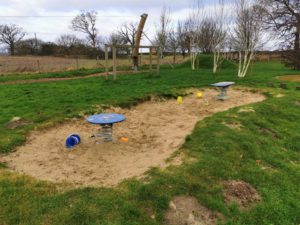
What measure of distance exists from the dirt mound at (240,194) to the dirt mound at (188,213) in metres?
0.42

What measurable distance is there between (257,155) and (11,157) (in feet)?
14.2

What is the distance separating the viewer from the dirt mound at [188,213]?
2947mm

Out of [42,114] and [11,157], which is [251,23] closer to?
[42,114]

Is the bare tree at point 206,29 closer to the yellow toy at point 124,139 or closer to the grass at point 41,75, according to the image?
the grass at point 41,75

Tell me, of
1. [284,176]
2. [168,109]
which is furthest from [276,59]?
[284,176]

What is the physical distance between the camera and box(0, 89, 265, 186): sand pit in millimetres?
3941

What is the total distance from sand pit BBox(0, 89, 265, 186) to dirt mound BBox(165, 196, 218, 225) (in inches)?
33.7

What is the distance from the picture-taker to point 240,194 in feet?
11.5

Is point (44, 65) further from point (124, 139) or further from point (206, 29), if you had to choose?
point (124, 139)

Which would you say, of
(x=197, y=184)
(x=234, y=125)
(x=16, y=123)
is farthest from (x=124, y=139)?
(x=16, y=123)

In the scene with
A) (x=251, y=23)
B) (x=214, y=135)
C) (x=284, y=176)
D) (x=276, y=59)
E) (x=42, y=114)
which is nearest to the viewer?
(x=284, y=176)

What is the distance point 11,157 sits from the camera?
4.46 m

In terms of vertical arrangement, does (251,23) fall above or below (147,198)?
above

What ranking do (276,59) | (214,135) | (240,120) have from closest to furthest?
1. (214,135)
2. (240,120)
3. (276,59)
